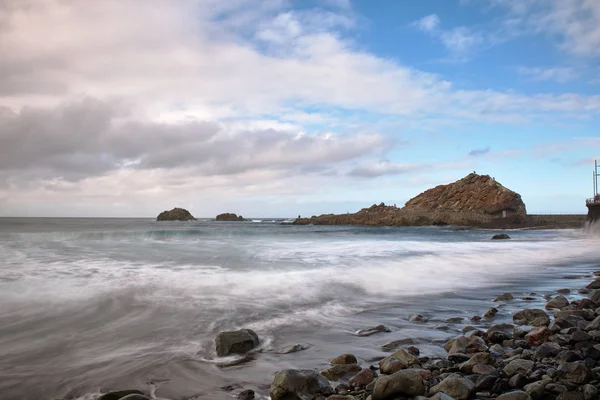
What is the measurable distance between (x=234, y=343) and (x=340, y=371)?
173 cm

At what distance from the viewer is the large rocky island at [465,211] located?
7004 cm

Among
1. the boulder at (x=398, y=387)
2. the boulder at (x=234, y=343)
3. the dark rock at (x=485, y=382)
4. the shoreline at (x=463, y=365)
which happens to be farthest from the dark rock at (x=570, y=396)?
the boulder at (x=234, y=343)

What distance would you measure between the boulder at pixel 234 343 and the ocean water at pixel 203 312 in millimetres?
184

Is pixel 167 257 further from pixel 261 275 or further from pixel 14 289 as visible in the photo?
pixel 14 289

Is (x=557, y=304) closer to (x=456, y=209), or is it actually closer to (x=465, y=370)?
(x=465, y=370)

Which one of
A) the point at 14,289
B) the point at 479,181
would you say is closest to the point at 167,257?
the point at 14,289

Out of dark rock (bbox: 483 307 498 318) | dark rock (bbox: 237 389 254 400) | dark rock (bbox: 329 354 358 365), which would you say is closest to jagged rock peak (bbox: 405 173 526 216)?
dark rock (bbox: 483 307 498 318)

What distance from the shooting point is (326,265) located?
17.8m

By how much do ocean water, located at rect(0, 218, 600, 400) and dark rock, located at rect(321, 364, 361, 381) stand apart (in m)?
0.34

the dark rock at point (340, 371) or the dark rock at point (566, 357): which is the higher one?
the dark rock at point (566, 357)

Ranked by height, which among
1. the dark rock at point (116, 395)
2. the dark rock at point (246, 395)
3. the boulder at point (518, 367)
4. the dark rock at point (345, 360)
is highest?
the boulder at point (518, 367)

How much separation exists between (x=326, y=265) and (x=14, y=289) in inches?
436

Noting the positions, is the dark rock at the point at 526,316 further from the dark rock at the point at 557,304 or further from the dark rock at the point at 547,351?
the dark rock at the point at 547,351

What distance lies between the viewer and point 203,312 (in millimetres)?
8953
